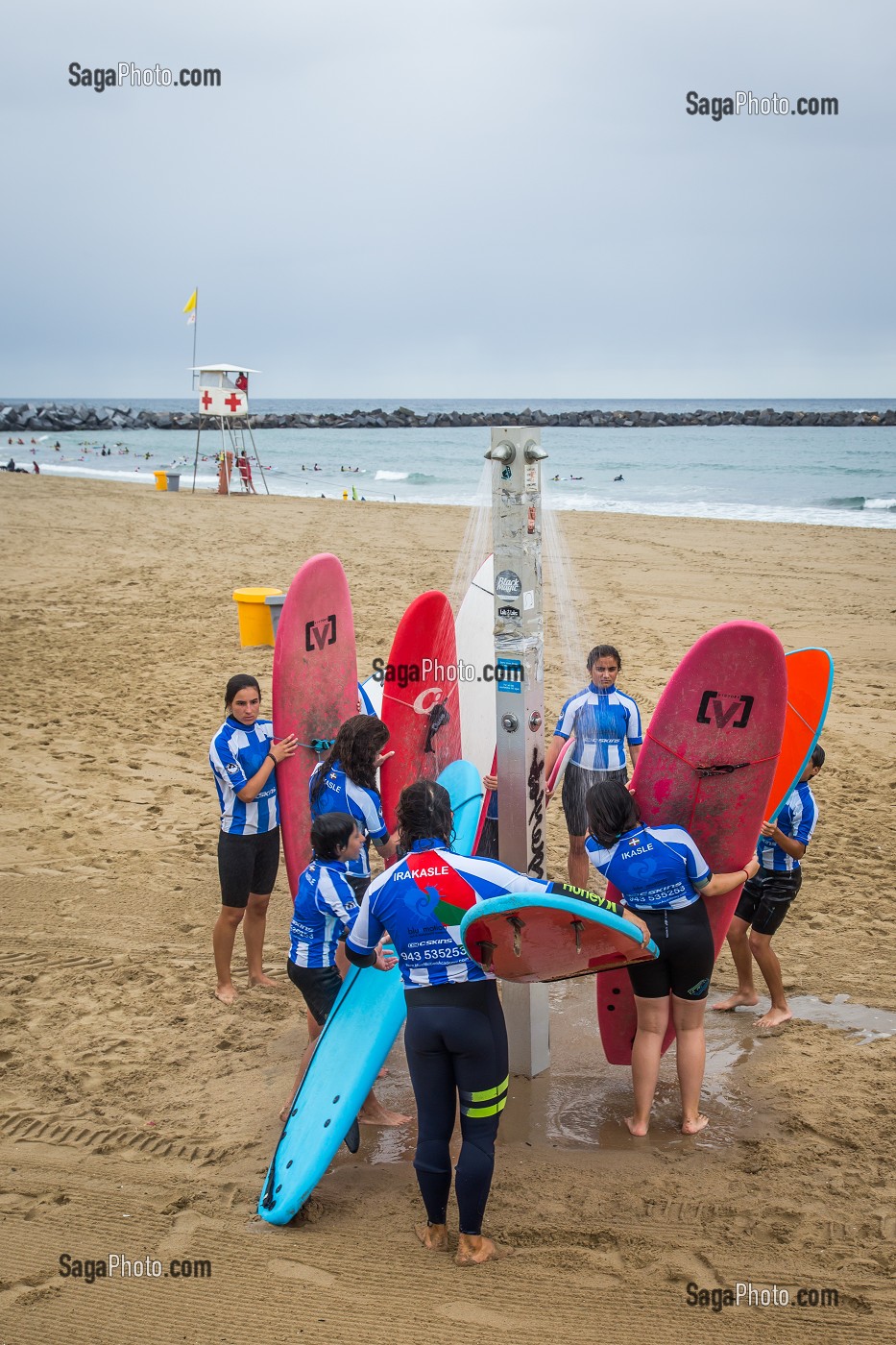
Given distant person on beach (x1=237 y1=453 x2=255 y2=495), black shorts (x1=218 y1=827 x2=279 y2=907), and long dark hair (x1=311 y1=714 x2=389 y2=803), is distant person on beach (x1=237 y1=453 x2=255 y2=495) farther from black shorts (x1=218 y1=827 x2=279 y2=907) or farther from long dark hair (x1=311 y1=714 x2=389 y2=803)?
long dark hair (x1=311 y1=714 x2=389 y2=803)

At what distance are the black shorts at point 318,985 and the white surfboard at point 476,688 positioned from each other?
2.39m

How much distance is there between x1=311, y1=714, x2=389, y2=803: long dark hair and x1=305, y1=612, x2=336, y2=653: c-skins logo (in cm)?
113

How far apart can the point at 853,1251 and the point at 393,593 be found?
403 inches

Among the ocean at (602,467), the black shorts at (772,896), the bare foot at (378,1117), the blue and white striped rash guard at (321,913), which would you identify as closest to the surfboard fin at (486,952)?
the blue and white striped rash guard at (321,913)

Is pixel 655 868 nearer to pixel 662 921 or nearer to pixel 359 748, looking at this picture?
pixel 662 921

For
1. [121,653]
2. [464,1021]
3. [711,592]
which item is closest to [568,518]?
[711,592]

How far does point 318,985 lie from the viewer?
3.71 meters

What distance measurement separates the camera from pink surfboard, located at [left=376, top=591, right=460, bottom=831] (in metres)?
5.19

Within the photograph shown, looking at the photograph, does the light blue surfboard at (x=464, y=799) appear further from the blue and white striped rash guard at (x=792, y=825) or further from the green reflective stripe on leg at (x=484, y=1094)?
the green reflective stripe on leg at (x=484, y=1094)

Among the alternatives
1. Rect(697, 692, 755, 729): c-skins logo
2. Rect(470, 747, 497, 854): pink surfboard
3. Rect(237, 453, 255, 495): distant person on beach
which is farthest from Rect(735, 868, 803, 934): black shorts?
Rect(237, 453, 255, 495): distant person on beach

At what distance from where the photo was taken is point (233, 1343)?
8.82 ft

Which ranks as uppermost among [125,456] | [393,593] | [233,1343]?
[125,456]

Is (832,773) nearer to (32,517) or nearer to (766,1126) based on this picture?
(766,1126)

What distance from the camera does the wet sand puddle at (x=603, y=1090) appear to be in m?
3.58
